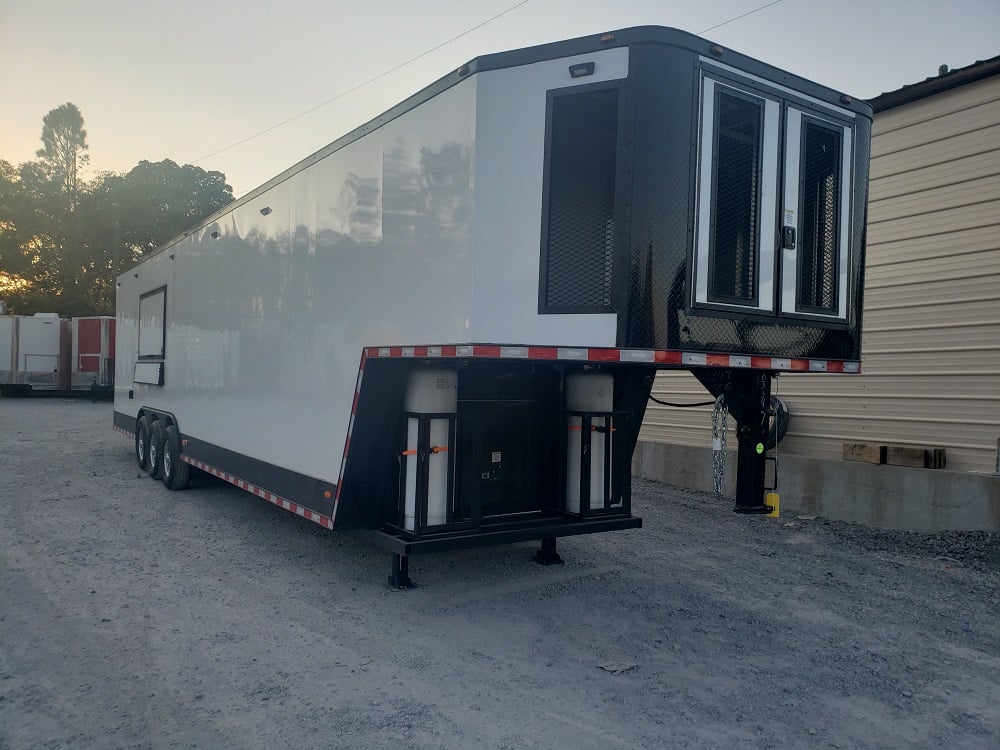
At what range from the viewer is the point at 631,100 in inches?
178

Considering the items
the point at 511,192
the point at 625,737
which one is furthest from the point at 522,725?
the point at 511,192

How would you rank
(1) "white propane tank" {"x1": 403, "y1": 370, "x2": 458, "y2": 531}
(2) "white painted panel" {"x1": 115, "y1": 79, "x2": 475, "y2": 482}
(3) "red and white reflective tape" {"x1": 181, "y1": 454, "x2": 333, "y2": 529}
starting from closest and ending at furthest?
1. (2) "white painted panel" {"x1": 115, "y1": 79, "x2": 475, "y2": 482}
2. (1) "white propane tank" {"x1": 403, "y1": 370, "x2": 458, "y2": 531}
3. (3) "red and white reflective tape" {"x1": 181, "y1": 454, "x2": 333, "y2": 529}

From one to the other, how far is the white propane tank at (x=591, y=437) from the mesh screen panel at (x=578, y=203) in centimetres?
140

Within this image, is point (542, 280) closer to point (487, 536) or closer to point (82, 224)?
point (487, 536)

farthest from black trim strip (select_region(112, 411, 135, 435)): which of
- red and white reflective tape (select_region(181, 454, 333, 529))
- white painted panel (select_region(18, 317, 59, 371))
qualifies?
white painted panel (select_region(18, 317, 59, 371))

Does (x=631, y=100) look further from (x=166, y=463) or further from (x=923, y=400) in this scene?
(x=166, y=463)

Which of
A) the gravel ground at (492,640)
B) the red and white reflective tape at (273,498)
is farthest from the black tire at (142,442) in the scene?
the gravel ground at (492,640)

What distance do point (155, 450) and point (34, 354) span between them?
20435mm

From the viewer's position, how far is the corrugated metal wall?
788cm

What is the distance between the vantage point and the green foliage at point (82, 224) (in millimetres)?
39656

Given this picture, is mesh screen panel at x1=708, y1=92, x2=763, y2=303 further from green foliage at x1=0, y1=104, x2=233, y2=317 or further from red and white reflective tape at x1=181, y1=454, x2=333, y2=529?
green foliage at x1=0, y1=104, x2=233, y2=317

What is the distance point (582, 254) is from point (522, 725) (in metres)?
2.71

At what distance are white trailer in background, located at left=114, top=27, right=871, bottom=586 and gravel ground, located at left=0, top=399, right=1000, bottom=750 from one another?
61 centimetres

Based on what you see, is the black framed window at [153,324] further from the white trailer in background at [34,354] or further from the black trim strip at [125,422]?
the white trailer in background at [34,354]
